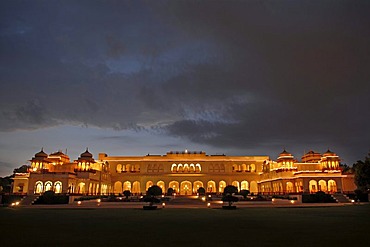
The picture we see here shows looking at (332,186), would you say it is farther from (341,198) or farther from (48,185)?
(48,185)

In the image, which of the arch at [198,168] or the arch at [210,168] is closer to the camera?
the arch at [198,168]

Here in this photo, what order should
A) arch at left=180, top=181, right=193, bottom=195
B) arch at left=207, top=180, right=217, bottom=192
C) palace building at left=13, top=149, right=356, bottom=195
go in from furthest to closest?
1. arch at left=180, top=181, right=193, bottom=195
2. arch at left=207, top=180, right=217, bottom=192
3. palace building at left=13, top=149, right=356, bottom=195

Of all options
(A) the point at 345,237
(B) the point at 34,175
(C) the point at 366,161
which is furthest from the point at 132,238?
(B) the point at 34,175

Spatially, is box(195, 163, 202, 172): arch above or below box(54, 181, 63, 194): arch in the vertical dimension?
above

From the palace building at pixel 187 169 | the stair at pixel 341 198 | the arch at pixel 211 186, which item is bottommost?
the stair at pixel 341 198

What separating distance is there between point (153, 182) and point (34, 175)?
30.5m

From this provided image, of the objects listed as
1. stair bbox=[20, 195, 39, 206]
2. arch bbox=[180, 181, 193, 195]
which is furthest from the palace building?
stair bbox=[20, 195, 39, 206]

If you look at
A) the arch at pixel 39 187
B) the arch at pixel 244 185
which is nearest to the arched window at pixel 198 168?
the arch at pixel 244 185

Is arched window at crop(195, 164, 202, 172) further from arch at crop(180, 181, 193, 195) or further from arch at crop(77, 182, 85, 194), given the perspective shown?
arch at crop(77, 182, 85, 194)

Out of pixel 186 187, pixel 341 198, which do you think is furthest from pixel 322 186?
pixel 186 187

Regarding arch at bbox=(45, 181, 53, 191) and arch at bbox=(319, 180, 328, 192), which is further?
arch at bbox=(319, 180, 328, 192)

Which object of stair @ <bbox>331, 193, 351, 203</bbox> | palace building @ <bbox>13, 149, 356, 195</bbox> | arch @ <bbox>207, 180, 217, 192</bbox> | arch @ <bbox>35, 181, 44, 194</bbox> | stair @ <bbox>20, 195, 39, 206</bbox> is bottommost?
stair @ <bbox>20, 195, 39, 206</bbox>

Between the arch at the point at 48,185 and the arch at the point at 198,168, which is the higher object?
the arch at the point at 198,168

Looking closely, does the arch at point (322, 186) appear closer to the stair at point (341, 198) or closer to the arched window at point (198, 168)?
the stair at point (341, 198)
